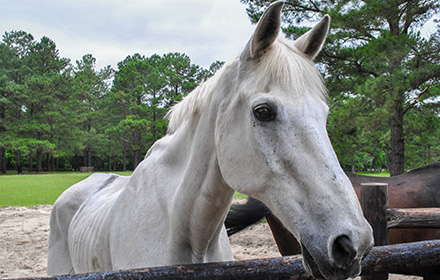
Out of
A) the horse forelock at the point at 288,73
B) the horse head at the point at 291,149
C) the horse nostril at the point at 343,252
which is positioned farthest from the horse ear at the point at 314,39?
the horse nostril at the point at 343,252

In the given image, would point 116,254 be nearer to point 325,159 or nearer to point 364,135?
point 325,159

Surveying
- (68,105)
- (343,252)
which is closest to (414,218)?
(343,252)

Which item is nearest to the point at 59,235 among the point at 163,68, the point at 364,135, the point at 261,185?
the point at 261,185

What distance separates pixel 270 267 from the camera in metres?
1.17

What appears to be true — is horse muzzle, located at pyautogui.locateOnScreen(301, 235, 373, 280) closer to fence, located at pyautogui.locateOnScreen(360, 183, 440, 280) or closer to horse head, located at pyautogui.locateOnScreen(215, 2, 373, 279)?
horse head, located at pyautogui.locateOnScreen(215, 2, 373, 279)

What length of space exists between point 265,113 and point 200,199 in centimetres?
54

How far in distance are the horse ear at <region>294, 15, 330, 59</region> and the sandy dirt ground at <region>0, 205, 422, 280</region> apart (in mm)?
2957

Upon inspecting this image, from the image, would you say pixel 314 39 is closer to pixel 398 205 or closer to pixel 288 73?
pixel 288 73

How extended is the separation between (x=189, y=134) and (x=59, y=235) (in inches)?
89.8

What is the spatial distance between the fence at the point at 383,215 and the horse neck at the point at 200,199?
1577 millimetres

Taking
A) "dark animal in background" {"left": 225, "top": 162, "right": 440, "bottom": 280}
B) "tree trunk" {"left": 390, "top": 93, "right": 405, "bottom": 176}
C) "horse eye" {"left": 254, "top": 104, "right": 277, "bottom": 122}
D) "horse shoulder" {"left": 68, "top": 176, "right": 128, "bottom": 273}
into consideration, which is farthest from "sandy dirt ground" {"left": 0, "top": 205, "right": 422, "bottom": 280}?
"tree trunk" {"left": 390, "top": 93, "right": 405, "bottom": 176}

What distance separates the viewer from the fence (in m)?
2.45

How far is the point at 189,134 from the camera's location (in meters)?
1.59

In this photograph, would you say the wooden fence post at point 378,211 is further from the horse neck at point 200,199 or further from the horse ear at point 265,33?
the horse ear at point 265,33
